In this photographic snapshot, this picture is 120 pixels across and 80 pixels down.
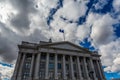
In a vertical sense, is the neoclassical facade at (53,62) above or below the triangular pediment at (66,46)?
below

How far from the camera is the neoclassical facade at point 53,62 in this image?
120 ft

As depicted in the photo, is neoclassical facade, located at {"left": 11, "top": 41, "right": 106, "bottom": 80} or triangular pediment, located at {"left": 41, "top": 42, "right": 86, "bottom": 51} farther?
triangular pediment, located at {"left": 41, "top": 42, "right": 86, "bottom": 51}

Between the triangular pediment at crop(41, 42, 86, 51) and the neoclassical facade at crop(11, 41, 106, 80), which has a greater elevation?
the triangular pediment at crop(41, 42, 86, 51)

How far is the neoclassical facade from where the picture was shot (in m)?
36.5

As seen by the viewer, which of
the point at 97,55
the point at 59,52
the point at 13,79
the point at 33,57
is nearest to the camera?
the point at 13,79

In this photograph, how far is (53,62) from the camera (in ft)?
136

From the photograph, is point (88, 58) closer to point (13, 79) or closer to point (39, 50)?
point (39, 50)

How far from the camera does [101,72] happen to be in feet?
153

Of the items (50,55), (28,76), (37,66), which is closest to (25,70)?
(28,76)

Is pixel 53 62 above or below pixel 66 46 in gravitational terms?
below

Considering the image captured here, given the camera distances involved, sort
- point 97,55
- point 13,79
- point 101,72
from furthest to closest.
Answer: point 97,55 < point 101,72 < point 13,79

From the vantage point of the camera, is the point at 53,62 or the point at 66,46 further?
the point at 66,46

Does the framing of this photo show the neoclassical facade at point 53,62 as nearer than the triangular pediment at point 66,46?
Yes

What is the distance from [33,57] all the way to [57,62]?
9729 millimetres
